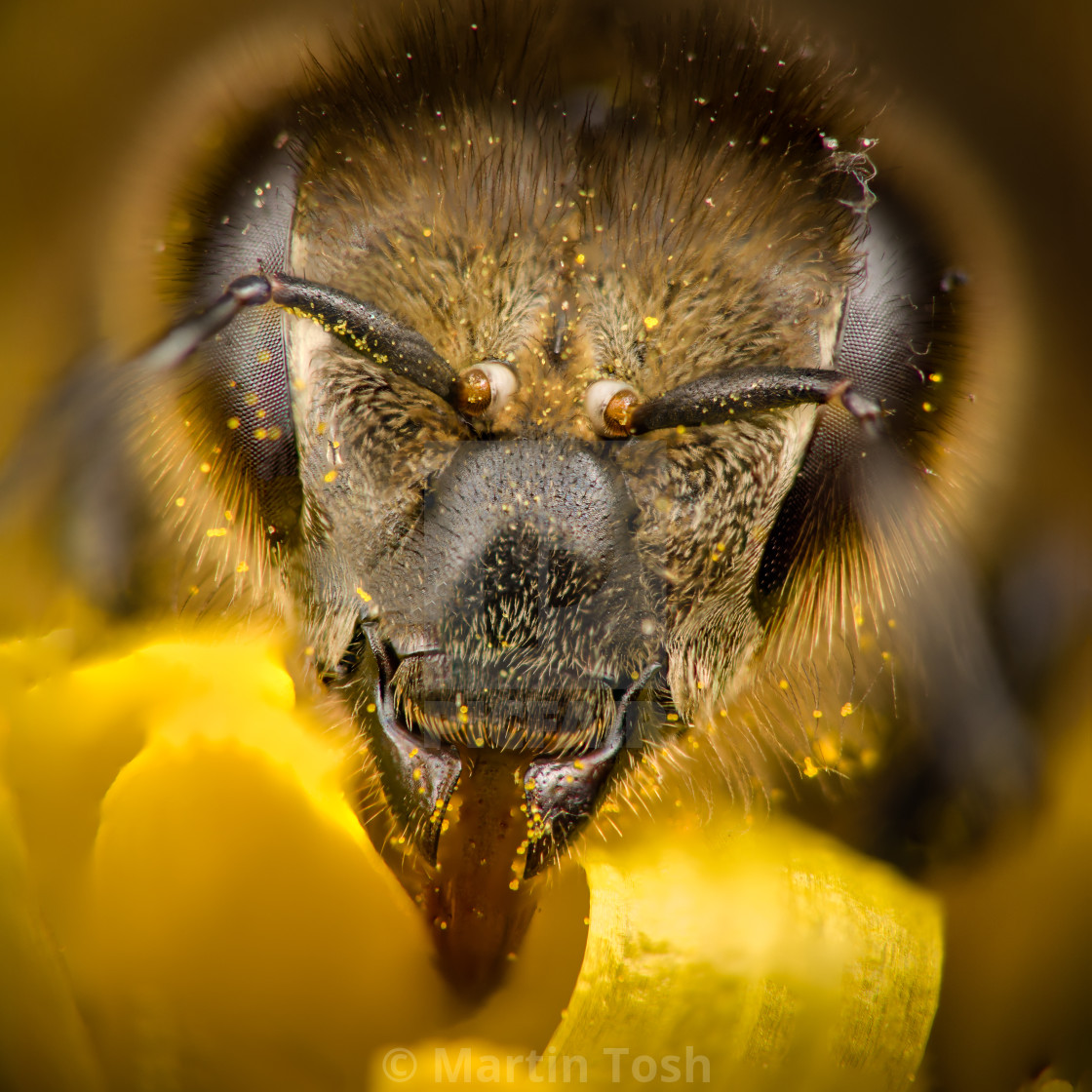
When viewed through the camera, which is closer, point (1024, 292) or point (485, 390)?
point (485, 390)

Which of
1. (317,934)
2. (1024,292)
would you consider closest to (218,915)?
(317,934)

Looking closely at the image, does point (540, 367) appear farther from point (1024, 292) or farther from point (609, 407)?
point (1024, 292)

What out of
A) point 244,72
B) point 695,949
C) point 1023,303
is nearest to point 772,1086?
point 695,949

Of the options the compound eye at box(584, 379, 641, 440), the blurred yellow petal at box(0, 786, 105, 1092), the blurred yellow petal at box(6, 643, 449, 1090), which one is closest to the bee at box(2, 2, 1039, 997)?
the compound eye at box(584, 379, 641, 440)

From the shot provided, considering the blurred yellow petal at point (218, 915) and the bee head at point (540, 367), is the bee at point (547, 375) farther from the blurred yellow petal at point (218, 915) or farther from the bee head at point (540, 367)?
the blurred yellow petal at point (218, 915)

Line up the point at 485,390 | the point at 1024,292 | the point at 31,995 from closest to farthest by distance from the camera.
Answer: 1. the point at 485,390
2. the point at 1024,292
3. the point at 31,995

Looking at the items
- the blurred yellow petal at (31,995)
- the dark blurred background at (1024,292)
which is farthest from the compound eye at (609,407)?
the blurred yellow petal at (31,995)

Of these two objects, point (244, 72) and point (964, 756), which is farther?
point (964, 756)

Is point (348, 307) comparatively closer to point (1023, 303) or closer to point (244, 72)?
point (244, 72)
